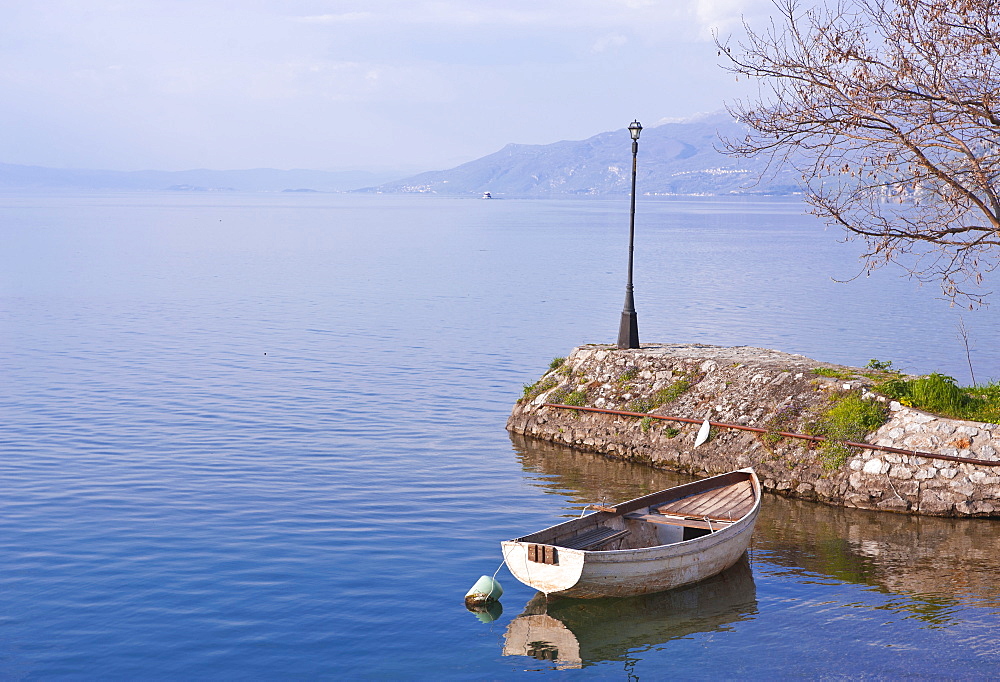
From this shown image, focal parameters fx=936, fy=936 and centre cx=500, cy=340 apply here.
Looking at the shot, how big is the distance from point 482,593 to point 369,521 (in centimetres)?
442

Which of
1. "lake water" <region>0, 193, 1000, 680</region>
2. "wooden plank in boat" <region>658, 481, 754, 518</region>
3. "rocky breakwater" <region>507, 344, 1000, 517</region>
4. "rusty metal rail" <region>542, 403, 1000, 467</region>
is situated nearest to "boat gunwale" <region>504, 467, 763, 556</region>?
"wooden plank in boat" <region>658, 481, 754, 518</region>

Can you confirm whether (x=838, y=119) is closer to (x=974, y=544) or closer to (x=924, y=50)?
(x=924, y=50)

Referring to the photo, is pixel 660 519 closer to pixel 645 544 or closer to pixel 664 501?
pixel 645 544

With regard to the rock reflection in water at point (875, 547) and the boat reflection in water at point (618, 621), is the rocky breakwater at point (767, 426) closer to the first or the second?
the rock reflection in water at point (875, 547)

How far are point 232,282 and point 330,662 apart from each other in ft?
173

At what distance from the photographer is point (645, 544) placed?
626 inches

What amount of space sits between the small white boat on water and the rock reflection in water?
111 cm

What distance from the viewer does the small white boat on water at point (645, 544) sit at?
44.7 feet

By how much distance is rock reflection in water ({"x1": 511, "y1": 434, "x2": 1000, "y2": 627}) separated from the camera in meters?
15.0

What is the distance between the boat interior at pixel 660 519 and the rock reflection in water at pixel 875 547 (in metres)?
1.01

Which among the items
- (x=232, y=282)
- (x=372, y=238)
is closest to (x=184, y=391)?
(x=232, y=282)

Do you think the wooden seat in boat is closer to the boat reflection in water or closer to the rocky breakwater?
the boat reflection in water

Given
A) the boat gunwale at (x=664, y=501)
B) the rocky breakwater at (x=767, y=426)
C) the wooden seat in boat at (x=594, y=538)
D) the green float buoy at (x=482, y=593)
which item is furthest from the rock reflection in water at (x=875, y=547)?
the green float buoy at (x=482, y=593)

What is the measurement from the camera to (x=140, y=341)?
38.7 meters
